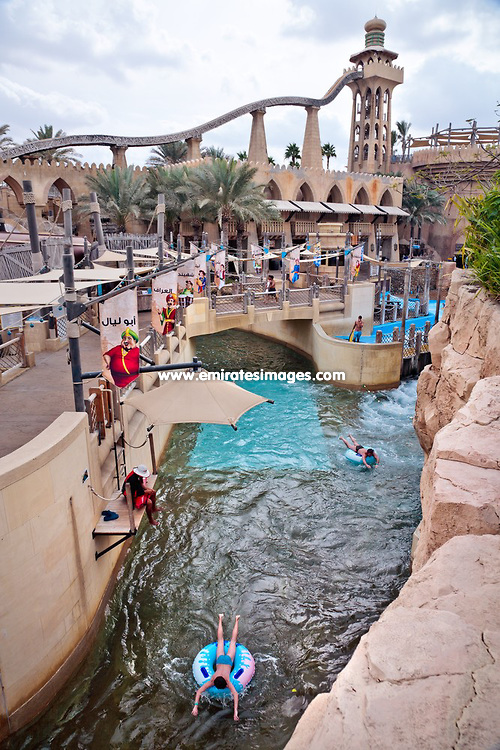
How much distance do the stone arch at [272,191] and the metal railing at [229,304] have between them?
73.9ft

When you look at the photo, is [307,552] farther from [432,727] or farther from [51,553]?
[432,727]

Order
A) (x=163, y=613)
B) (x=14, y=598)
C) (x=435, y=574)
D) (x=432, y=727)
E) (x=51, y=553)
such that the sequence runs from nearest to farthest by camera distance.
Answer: (x=432, y=727)
(x=435, y=574)
(x=14, y=598)
(x=51, y=553)
(x=163, y=613)

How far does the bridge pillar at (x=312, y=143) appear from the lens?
47.5 m

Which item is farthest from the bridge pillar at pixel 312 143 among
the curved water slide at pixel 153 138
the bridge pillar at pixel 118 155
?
the bridge pillar at pixel 118 155

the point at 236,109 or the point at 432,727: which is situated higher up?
the point at 236,109

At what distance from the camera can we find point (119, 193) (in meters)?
33.7

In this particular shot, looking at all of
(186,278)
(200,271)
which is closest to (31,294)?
(186,278)

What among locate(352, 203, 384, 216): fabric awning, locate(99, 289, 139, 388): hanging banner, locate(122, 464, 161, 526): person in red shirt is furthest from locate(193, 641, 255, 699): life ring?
locate(352, 203, 384, 216): fabric awning

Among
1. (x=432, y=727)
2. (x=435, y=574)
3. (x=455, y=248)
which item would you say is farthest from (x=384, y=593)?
(x=455, y=248)

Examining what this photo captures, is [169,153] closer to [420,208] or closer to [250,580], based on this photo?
[420,208]

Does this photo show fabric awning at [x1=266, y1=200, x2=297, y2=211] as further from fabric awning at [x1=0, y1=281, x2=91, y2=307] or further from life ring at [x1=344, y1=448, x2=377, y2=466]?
fabric awning at [x1=0, y1=281, x2=91, y2=307]

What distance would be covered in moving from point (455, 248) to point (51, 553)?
5906 centimetres

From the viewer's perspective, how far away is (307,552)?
38.8 ft

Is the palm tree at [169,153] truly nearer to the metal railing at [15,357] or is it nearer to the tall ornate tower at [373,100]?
the tall ornate tower at [373,100]
